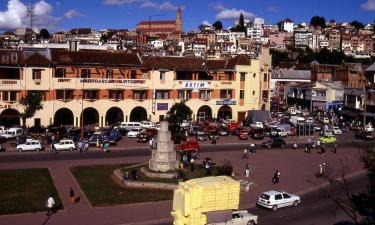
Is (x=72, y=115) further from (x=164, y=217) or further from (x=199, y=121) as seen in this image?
(x=164, y=217)

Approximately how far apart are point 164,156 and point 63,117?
88.5 ft

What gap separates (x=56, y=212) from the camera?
28938mm

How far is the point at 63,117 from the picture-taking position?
6228 centimetres

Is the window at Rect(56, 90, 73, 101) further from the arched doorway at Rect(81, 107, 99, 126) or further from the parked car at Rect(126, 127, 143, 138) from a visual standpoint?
the parked car at Rect(126, 127, 143, 138)

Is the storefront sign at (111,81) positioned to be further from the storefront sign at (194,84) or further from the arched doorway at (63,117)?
the storefront sign at (194,84)

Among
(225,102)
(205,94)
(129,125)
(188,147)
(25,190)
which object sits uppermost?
(205,94)

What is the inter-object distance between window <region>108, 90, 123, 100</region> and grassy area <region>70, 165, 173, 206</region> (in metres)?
26.3

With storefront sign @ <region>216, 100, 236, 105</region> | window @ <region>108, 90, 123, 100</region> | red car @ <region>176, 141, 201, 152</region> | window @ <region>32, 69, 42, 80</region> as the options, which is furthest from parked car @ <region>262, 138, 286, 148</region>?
window @ <region>32, 69, 42, 80</region>

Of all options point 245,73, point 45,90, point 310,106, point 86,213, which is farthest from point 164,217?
point 310,106

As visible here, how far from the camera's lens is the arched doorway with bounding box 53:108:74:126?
61719 millimetres

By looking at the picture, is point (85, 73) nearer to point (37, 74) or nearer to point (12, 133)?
point (37, 74)

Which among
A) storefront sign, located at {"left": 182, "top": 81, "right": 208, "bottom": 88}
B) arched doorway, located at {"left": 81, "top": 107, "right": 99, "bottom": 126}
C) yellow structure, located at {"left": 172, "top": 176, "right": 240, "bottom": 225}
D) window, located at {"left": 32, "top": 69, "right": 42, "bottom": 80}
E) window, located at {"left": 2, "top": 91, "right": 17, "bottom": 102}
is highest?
window, located at {"left": 32, "top": 69, "right": 42, "bottom": 80}

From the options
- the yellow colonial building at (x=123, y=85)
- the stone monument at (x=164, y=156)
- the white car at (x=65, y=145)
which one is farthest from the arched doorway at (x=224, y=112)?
the stone monument at (x=164, y=156)

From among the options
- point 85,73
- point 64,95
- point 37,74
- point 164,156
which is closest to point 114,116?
point 85,73
